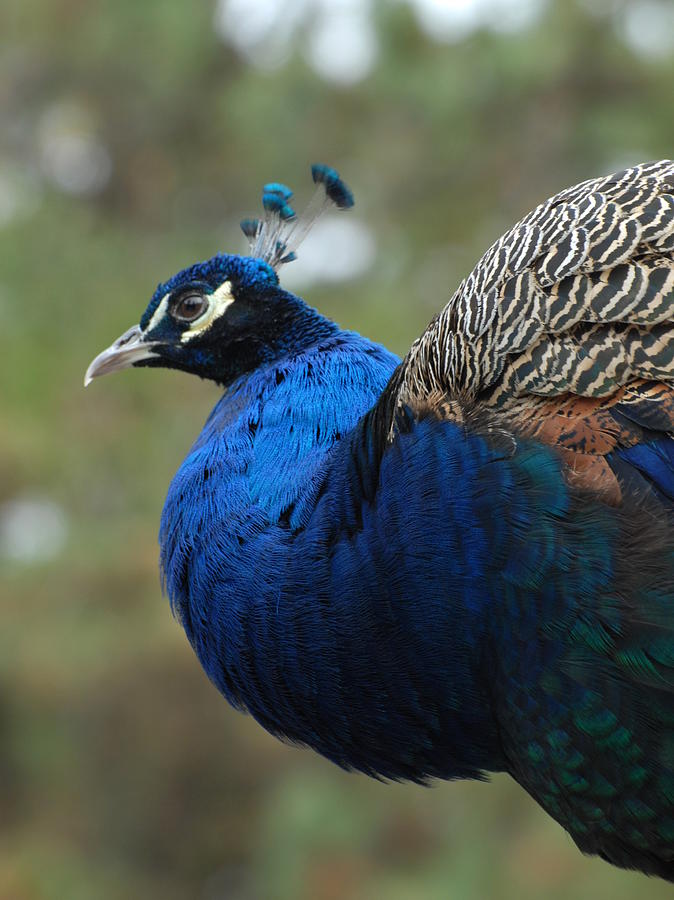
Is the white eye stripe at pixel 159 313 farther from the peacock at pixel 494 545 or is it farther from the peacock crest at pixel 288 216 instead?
the peacock at pixel 494 545

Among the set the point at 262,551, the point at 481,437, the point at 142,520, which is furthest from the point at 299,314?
the point at 142,520

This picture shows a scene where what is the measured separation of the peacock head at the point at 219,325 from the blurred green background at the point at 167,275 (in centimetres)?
298

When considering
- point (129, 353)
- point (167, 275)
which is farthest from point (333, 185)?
point (167, 275)

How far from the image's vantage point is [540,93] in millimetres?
6473

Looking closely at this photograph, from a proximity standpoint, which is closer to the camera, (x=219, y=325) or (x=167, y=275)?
(x=219, y=325)

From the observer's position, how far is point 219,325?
110 inches

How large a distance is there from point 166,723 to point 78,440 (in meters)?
1.56

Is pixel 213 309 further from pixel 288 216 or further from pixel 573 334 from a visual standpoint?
pixel 573 334

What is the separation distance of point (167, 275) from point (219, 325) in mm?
3376

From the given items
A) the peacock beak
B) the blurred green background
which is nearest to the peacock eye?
the peacock beak

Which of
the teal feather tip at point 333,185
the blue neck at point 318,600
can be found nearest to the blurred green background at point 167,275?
the teal feather tip at point 333,185

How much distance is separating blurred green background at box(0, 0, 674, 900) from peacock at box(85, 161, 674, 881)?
3.63 m

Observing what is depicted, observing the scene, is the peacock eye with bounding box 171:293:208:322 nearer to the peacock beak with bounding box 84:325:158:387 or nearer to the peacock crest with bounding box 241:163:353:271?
the peacock beak with bounding box 84:325:158:387

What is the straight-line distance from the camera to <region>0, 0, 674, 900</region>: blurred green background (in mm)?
6102
